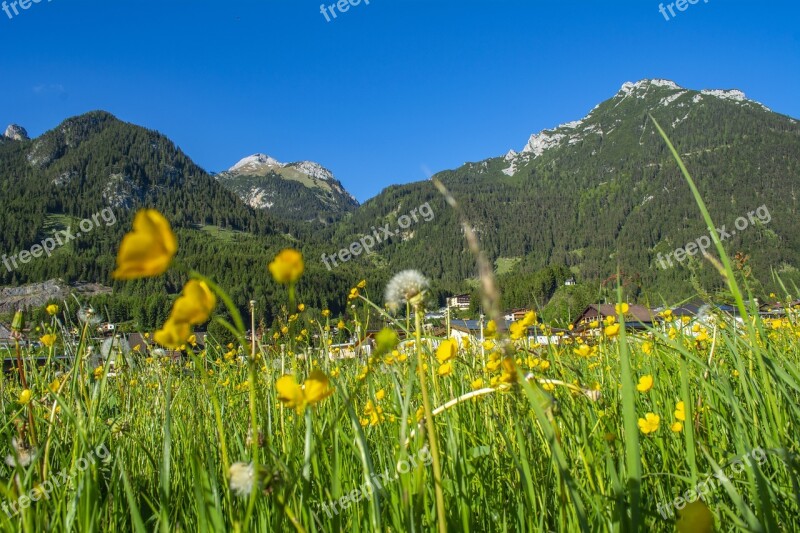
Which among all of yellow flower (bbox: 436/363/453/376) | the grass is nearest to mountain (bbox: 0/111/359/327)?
the grass

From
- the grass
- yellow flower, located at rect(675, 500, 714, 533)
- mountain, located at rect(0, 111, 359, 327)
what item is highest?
mountain, located at rect(0, 111, 359, 327)

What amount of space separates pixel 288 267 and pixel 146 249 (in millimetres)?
134

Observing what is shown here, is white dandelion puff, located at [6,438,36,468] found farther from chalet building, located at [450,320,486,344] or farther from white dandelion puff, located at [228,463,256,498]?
chalet building, located at [450,320,486,344]

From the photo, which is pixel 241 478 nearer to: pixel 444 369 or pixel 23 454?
pixel 444 369

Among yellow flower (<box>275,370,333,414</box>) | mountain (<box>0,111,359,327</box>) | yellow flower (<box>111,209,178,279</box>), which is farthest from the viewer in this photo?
mountain (<box>0,111,359,327</box>)

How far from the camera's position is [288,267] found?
1.84 feet

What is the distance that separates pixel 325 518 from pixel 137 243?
0.93m

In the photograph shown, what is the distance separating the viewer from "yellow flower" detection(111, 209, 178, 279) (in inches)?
19.4

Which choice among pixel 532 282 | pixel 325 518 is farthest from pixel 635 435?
pixel 532 282

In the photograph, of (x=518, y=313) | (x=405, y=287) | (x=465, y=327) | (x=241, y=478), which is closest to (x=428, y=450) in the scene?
(x=405, y=287)

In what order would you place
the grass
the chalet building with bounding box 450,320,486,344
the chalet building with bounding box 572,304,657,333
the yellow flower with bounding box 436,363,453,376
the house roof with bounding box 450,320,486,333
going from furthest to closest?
the chalet building with bounding box 450,320,486,344 → the house roof with bounding box 450,320,486,333 → the chalet building with bounding box 572,304,657,333 → the yellow flower with bounding box 436,363,453,376 → the grass

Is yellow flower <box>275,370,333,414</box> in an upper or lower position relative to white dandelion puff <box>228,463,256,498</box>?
upper

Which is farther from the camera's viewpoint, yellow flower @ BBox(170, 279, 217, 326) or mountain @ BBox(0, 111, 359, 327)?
mountain @ BBox(0, 111, 359, 327)

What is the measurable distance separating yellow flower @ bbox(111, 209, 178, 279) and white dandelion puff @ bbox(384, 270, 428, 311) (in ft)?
1.63
